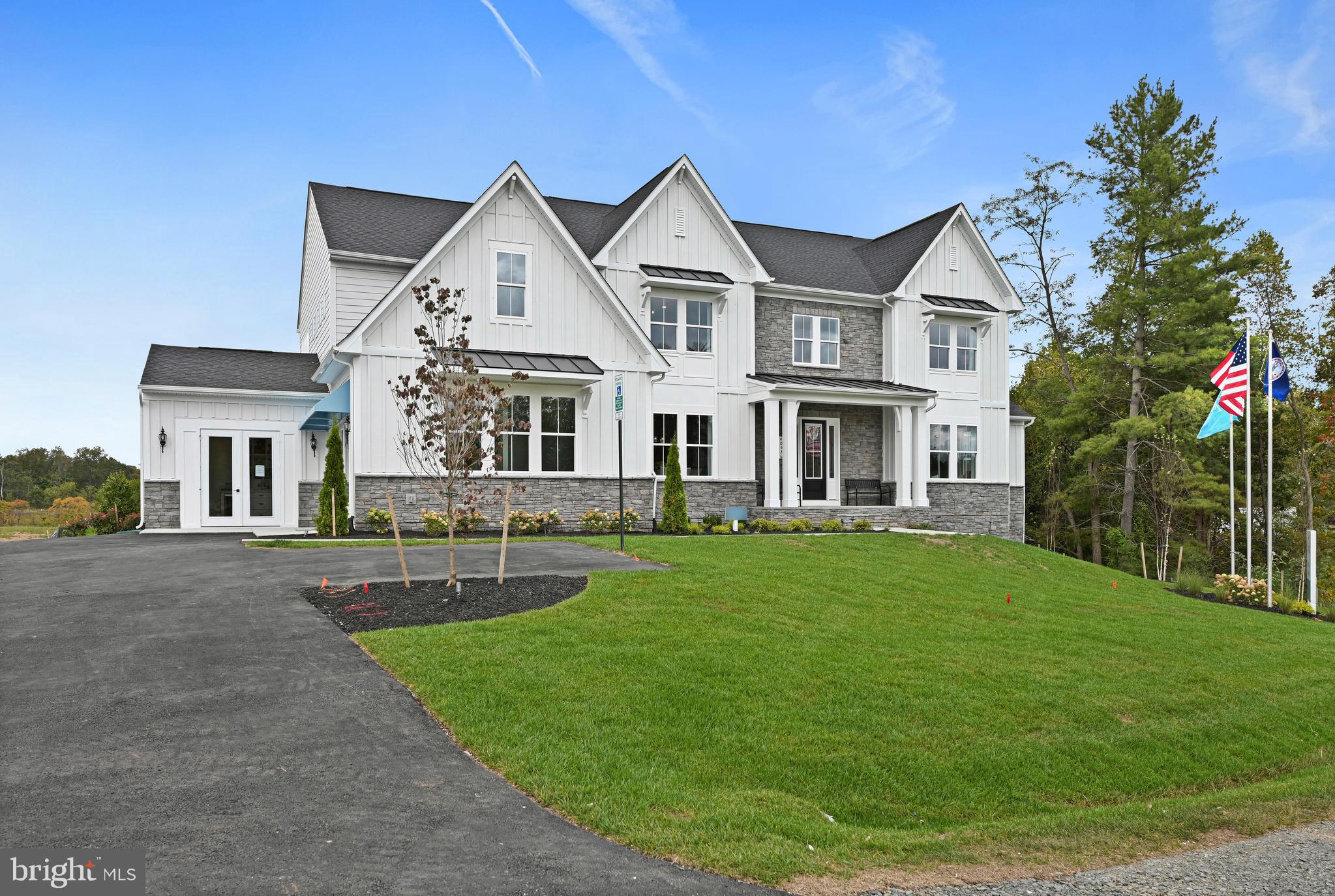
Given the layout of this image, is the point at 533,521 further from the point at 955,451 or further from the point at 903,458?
the point at 955,451

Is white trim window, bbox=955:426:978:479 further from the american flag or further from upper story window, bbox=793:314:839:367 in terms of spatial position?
the american flag

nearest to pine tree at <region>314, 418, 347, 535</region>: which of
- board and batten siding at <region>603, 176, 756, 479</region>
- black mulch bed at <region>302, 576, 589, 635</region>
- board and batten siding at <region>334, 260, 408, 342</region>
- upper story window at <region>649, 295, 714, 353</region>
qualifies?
board and batten siding at <region>334, 260, 408, 342</region>

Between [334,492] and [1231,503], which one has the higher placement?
[334,492]

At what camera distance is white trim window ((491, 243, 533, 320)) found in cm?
2031

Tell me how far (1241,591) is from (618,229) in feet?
55.9

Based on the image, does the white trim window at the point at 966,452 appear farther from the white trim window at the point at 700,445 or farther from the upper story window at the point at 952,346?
the white trim window at the point at 700,445

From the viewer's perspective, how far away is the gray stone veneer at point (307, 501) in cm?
2177

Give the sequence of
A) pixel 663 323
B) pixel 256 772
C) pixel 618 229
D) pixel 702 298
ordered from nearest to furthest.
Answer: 1. pixel 256 772
2. pixel 618 229
3. pixel 663 323
4. pixel 702 298

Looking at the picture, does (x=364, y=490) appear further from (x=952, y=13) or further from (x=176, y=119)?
(x=952, y=13)

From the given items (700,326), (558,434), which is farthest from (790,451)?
(558,434)

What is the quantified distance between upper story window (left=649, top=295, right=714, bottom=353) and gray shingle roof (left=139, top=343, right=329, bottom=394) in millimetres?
8737

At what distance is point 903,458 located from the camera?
25.6 metres

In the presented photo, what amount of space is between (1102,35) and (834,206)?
2010cm

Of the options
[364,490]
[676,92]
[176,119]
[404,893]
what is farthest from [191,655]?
[676,92]
